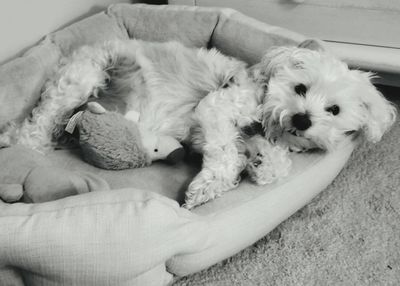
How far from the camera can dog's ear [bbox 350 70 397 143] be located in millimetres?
1497

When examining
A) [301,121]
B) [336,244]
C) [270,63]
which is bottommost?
[336,244]

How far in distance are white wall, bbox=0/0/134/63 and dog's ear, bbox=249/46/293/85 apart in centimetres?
102

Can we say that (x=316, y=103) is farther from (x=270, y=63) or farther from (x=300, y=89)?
(x=270, y=63)

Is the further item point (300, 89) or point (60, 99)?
point (60, 99)

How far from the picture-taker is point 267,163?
56.2 inches

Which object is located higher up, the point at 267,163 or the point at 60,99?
the point at 60,99

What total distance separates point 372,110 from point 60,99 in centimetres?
Result: 116

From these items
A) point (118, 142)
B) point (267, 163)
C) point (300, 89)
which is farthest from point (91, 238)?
point (300, 89)

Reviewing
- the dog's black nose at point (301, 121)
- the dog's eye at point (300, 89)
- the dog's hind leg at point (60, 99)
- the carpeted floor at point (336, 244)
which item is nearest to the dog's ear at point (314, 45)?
the dog's eye at point (300, 89)

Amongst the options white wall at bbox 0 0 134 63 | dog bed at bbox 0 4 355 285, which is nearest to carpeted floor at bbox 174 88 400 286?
dog bed at bbox 0 4 355 285

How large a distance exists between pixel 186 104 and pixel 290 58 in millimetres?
444

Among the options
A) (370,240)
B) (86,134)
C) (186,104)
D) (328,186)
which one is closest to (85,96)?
(86,134)

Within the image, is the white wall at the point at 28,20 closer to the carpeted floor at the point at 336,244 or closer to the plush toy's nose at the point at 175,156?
the plush toy's nose at the point at 175,156

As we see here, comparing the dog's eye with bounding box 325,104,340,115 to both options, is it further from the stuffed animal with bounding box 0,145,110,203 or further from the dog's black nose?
the stuffed animal with bounding box 0,145,110,203
